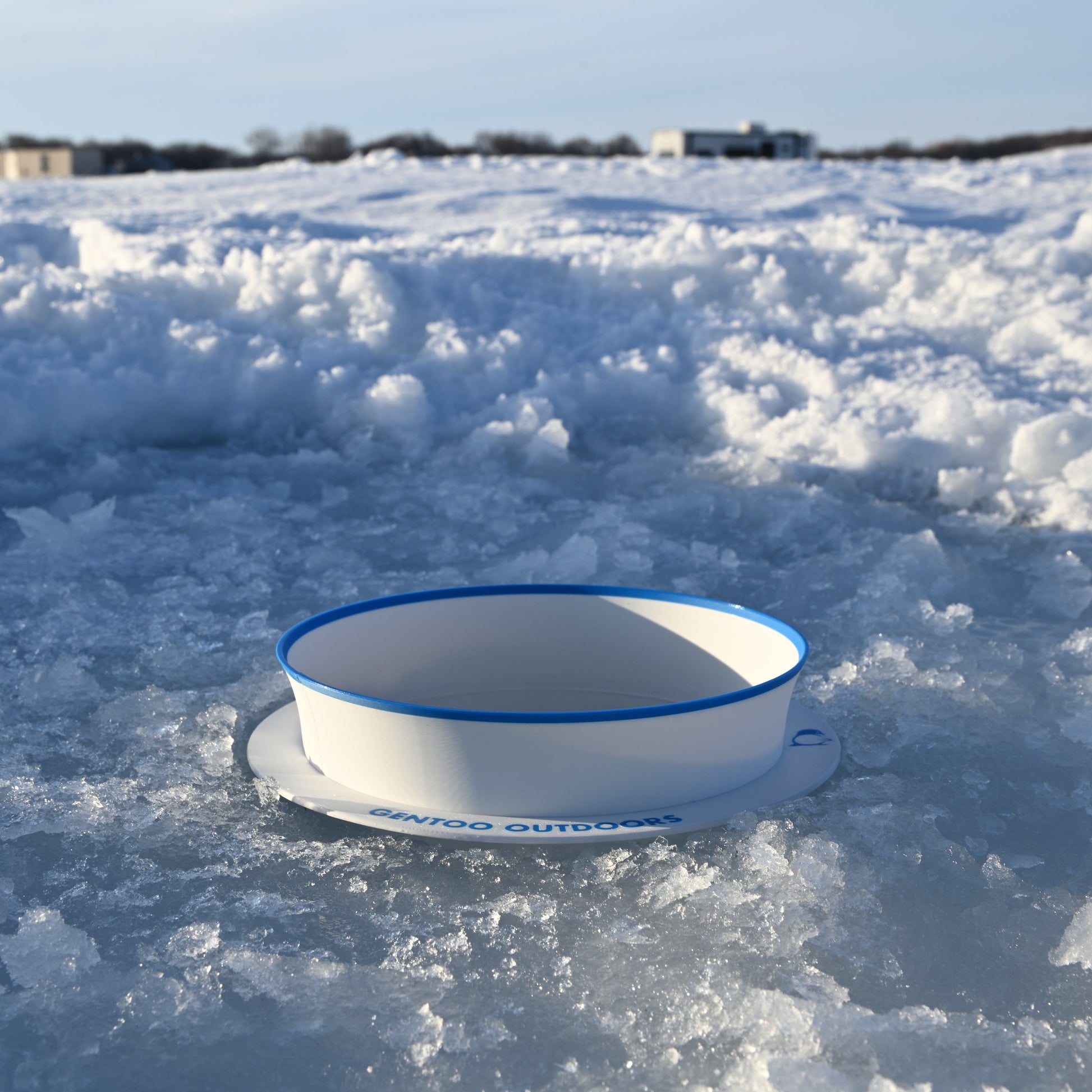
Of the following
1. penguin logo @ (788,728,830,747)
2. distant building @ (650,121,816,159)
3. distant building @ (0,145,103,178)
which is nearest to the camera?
penguin logo @ (788,728,830,747)

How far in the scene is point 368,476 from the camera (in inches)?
120

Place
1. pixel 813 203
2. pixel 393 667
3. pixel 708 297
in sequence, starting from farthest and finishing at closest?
pixel 813 203, pixel 708 297, pixel 393 667

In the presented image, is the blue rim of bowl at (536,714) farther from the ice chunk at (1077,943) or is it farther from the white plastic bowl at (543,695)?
the ice chunk at (1077,943)

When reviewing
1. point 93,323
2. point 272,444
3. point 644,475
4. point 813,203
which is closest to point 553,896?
point 644,475

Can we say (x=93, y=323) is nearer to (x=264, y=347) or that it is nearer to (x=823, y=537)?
(x=264, y=347)

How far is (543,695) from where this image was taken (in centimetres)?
208

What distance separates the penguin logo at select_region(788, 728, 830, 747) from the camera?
1.80 m

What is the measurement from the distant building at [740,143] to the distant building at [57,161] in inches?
513

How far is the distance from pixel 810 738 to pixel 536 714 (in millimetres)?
609

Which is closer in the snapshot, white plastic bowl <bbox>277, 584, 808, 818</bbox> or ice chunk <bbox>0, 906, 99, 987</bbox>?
ice chunk <bbox>0, 906, 99, 987</bbox>

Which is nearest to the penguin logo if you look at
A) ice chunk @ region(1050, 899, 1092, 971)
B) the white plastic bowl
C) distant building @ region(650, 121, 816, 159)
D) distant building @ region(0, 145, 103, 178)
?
the white plastic bowl

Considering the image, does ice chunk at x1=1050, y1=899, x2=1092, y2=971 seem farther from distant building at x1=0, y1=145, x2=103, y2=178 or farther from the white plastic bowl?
distant building at x1=0, y1=145, x2=103, y2=178

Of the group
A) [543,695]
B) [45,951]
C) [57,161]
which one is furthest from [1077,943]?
[57,161]

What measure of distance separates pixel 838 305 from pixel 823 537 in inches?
54.9
